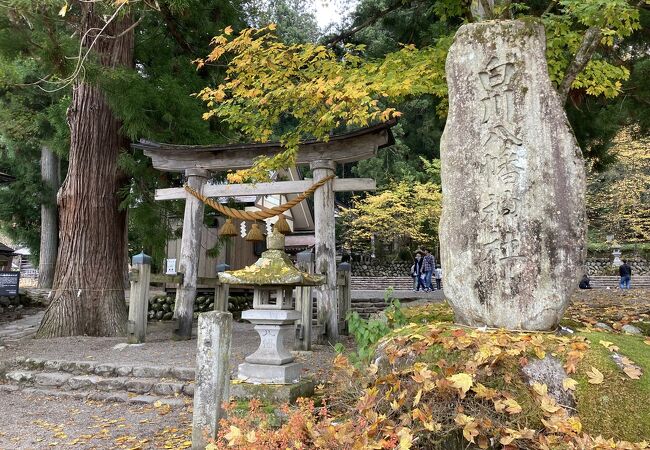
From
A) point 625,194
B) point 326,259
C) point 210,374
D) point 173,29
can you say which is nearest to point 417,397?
point 210,374

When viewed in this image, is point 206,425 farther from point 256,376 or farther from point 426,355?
point 426,355

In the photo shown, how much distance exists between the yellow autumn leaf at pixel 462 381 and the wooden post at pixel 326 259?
567 cm

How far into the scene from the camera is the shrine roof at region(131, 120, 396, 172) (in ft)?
29.9

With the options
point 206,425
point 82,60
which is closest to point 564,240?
point 206,425

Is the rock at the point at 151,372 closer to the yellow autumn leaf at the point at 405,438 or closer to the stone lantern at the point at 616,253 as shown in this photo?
the yellow autumn leaf at the point at 405,438

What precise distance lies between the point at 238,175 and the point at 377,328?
10.6 ft

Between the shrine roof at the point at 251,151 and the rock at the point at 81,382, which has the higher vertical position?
the shrine roof at the point at 251,151

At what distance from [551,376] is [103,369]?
600 centimetres

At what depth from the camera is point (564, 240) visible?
3992 mm

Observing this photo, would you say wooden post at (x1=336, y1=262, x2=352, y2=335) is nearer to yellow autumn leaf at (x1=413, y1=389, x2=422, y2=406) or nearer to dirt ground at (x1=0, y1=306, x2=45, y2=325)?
yellow autumn leaf at (x1=413, y1=389, x2=422, y2=406)

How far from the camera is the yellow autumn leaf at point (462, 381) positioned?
3.14 m

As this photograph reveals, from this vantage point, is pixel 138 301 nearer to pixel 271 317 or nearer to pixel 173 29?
pixel 271 317

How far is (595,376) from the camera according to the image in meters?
3.24

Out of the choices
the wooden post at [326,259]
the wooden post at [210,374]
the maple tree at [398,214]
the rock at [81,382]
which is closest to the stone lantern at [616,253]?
the maple tree at [398,214]
